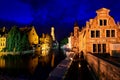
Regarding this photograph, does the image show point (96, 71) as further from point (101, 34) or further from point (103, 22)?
point (103, 22)

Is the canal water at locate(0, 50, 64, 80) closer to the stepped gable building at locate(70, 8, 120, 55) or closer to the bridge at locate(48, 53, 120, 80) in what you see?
the bridge at locate(48, 53, 120, 80)

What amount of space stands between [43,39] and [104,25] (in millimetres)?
91090

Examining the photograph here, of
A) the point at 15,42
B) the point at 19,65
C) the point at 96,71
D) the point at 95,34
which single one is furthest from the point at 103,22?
the point at 15,42

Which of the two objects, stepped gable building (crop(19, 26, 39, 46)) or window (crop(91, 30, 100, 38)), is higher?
stepped gable building (crop(19, 26, 39, 46))

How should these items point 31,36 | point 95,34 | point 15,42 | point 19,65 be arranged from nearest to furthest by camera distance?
point 95,34 → point 19,65 → point 15,42 → point 31,36

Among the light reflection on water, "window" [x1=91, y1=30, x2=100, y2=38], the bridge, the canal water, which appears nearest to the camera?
the bridge

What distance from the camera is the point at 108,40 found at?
45156 mm

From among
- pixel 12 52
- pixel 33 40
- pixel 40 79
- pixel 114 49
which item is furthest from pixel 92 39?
pixel 33 40

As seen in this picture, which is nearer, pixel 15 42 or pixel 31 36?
pixel 15 42

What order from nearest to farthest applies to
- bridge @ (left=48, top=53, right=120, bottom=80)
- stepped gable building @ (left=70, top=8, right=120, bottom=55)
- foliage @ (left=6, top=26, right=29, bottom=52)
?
bridge @ (left=48, top=53, right=120, bottom=80) → stepped gable building @ (left=70, top=8, right=120, bottom=55) → foliage @ (left=6, top=26, right=29, bottom=52)

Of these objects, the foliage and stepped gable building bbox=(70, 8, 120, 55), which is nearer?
stepped gable building bbox=(70, 8, 120, 55)

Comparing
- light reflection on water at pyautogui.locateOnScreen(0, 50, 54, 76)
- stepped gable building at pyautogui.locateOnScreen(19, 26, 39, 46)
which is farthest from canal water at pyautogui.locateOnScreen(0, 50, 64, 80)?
stepped gable building at pyautogui.locateOnScreen(19, 26, 39, 46)

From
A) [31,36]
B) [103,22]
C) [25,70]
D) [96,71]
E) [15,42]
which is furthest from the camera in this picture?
[31,36]

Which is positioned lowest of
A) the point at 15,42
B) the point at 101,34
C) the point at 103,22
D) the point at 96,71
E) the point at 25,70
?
the point at 25,70
